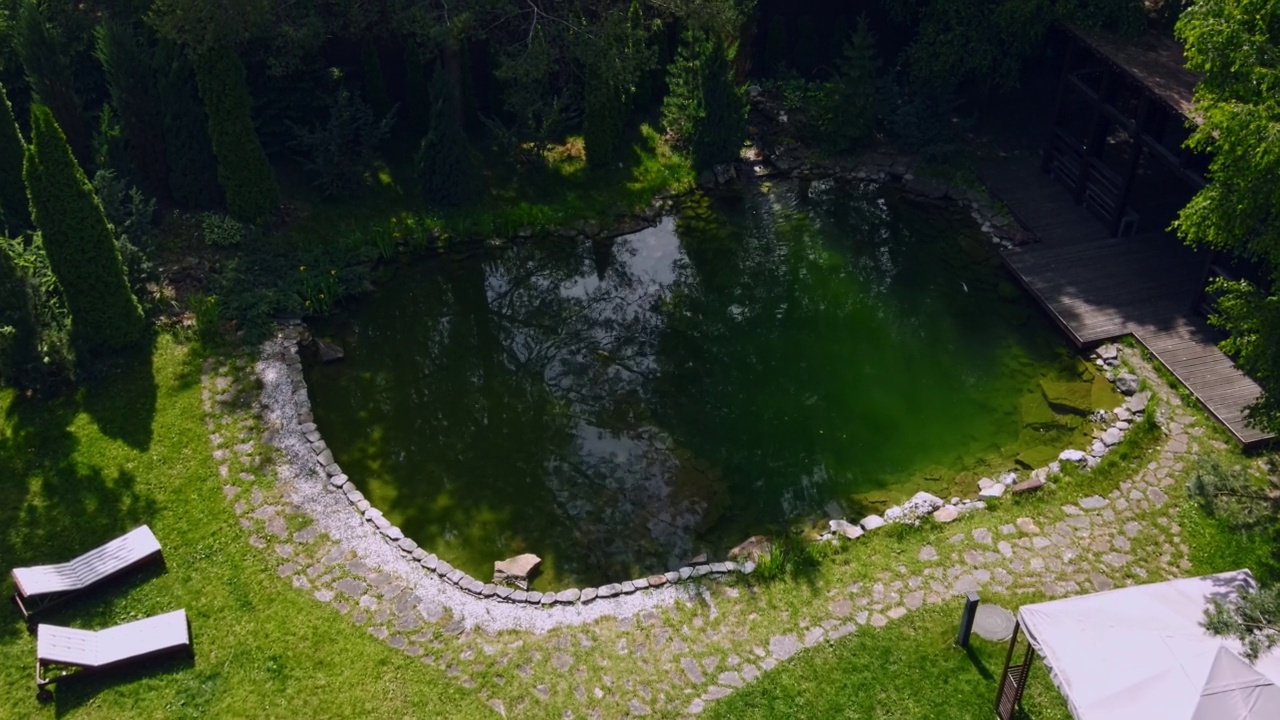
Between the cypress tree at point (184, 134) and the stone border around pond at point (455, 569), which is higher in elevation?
the cypress tree at point (184, 134)

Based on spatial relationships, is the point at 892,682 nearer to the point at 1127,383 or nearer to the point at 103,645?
the point at 1127,383

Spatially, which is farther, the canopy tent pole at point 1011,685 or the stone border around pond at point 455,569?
the stone border around pond at point 455,569

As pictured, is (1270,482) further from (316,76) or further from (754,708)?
(316,76)

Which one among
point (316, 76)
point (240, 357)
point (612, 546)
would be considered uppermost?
point (316, 76)

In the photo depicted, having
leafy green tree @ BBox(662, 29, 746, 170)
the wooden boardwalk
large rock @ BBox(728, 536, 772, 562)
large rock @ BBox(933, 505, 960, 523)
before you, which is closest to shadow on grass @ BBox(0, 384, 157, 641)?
large rock @ BBox(728, 536, 772, 562)

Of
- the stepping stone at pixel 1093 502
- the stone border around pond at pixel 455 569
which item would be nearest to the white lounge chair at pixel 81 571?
the stone border around pond at pixel 455 569

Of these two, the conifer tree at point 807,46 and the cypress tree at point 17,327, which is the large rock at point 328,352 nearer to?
the cypress tree at point 17,327

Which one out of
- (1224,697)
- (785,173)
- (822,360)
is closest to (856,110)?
(785,173)
